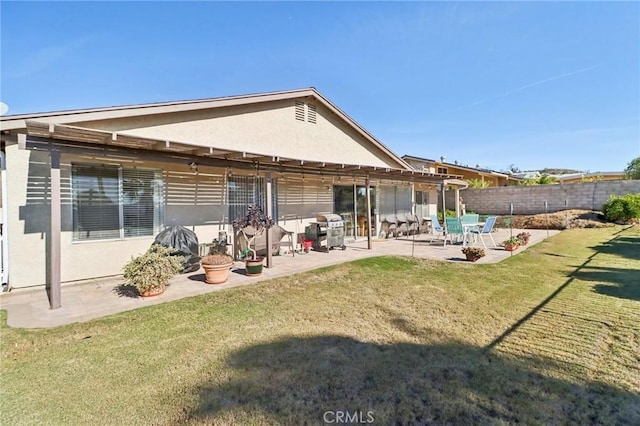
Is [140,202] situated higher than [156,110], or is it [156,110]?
[156,110]

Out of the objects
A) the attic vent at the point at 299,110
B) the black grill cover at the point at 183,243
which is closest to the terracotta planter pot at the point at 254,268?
the black grill cover at the point at 183,243

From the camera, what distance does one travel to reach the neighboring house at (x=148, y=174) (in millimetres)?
5809

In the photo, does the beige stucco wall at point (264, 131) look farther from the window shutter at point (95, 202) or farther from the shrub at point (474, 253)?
the shrub at point (474, 253)

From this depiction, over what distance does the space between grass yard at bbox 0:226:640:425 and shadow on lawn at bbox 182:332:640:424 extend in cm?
1

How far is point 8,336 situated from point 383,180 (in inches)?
460

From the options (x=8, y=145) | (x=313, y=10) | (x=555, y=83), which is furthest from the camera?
(x=555, y=83)

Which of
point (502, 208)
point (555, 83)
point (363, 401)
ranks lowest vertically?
point (363, 401)

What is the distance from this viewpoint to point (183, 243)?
23.5ft

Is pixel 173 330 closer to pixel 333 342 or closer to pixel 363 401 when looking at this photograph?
pixel 333 342

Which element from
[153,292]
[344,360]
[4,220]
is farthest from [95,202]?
[344,360]

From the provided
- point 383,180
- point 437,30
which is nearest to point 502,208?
point 383,180

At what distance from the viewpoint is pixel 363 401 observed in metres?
2.59

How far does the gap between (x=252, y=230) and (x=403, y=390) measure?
21.1 ft

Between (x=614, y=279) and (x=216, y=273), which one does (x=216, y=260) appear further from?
(x=614, y=279)
